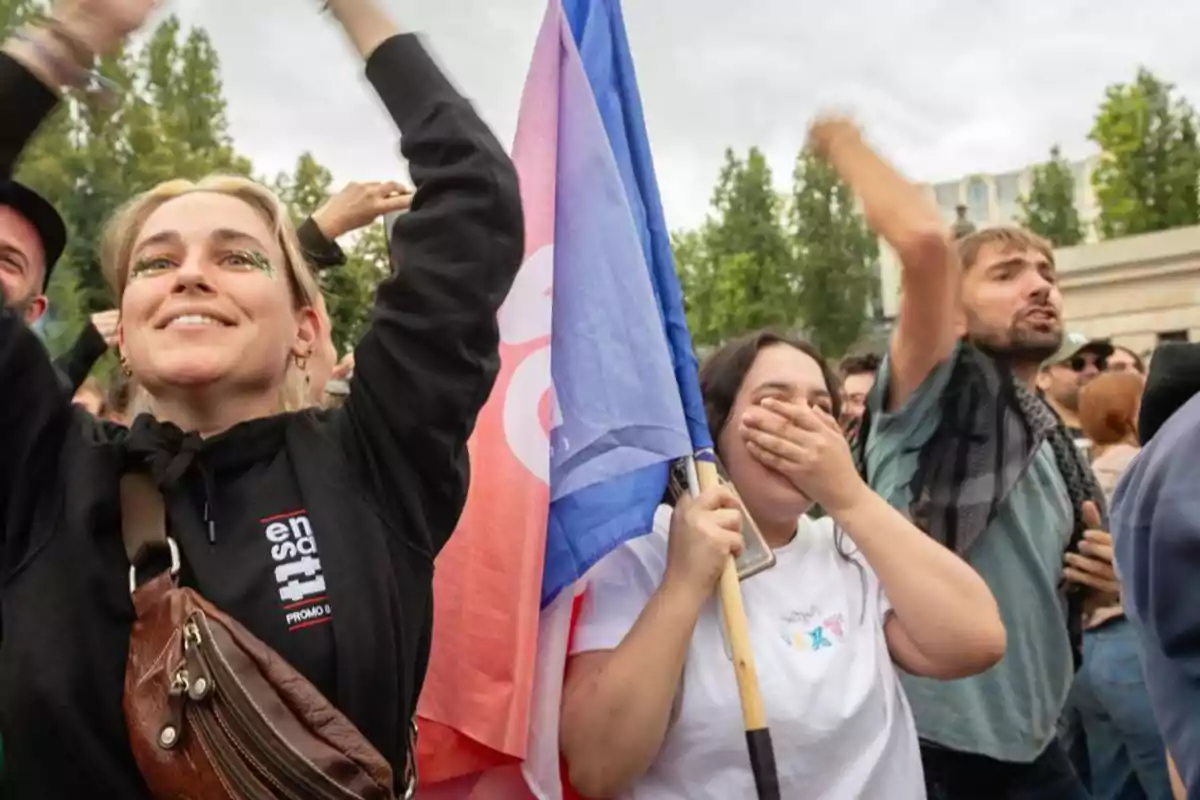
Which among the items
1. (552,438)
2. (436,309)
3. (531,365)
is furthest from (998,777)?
(436,309)

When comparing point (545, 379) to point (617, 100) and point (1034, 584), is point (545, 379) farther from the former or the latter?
point (1034, 584)

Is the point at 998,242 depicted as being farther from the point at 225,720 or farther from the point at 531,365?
the point at 225,720

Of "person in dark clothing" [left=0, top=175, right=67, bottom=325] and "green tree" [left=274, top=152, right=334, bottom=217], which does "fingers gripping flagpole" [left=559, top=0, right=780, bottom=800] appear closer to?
"person in dark clothing" [left=0, top=175, right=67, bottom=325]

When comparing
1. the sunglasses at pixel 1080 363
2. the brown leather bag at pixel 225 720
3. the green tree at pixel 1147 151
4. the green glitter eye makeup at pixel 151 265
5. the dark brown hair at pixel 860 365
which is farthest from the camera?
the green tree at pixel 1147 151

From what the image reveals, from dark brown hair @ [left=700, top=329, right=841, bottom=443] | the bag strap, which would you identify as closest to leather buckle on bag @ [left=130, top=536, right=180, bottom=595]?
the bag strap

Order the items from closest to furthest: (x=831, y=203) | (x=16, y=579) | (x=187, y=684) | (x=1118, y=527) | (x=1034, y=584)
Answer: (x=187, y=684) → (x=16, y=579) → (x=1118, y=527) → (x=1034, y=584) → (x=831, y=203)

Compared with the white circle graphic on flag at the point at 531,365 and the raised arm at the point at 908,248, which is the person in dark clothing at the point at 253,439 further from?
the raised arm at the point at 908,248

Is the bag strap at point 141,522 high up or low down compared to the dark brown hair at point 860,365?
up

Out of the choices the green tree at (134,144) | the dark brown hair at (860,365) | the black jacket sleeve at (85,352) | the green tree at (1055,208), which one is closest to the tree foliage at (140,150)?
the green tree at (134,144)

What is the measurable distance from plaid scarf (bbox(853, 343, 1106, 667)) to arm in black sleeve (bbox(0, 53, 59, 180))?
1.96 metres

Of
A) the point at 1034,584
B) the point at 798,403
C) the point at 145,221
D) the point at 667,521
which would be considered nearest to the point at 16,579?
the point at 145,221

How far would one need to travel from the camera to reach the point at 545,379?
2.39m

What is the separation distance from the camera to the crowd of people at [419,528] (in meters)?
1.46

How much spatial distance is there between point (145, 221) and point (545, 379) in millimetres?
835
